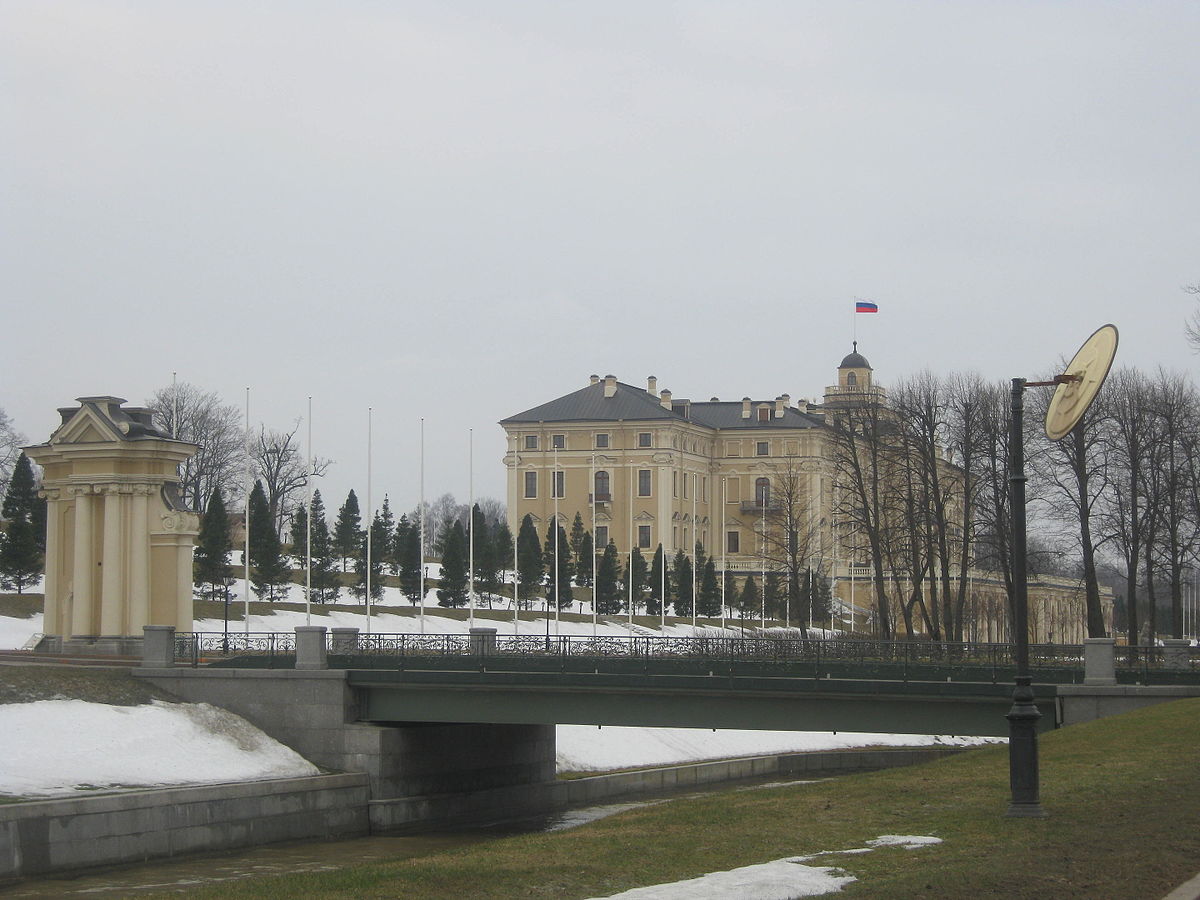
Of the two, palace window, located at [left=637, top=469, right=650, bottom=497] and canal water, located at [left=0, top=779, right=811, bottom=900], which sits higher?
palace window, located at [left=637, top=469, right=650, bottom=497]

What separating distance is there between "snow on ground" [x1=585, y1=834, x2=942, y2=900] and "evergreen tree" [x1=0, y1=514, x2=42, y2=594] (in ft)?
176

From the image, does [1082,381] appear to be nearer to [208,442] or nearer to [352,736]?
[352,736]

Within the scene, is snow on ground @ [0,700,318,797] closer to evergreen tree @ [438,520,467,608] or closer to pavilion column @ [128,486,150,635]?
pavilion column @ [128,486,150,635]

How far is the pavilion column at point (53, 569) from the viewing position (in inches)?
2024

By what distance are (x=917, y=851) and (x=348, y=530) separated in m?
73.4

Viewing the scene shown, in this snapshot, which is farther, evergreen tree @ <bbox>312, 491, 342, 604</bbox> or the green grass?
evergreen tree @ <bbox>312, 491, 342, 604</bbox>

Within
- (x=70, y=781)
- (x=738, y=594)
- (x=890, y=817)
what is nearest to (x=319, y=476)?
(x=738, y=594)

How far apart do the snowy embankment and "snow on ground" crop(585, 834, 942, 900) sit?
2000 centimetres

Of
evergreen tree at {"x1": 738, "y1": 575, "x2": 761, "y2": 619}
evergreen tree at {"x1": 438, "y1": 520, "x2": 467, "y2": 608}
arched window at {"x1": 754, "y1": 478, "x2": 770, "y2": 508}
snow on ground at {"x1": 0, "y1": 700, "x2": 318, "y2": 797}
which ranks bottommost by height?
snow on ground at {"x1": 0, "y1": 700, "x2": 318, "y2": 797}

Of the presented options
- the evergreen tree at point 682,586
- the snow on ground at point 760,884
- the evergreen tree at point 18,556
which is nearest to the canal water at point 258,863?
the snow on ground at point 760,884

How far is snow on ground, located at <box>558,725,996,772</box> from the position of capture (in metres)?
53.3

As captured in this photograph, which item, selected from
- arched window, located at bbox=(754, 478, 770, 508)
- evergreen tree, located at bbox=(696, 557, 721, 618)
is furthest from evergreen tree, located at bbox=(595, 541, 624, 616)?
arched window, located at bbox=(754, 478, 770, 508)

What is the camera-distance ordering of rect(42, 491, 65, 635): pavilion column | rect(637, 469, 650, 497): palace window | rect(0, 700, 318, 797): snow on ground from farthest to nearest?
rect(637, 469, 650, 497): palace window, rect(42, 491, 65, 635): pavilion column, rect(0, 700, 318, 797): snow on ground

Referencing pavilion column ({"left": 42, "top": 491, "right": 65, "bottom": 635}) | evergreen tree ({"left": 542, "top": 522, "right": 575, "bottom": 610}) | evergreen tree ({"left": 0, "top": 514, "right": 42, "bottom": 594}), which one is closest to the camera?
pavilion column ({"left": 42, "top": 491, "right": 65, "bottom": 635})
